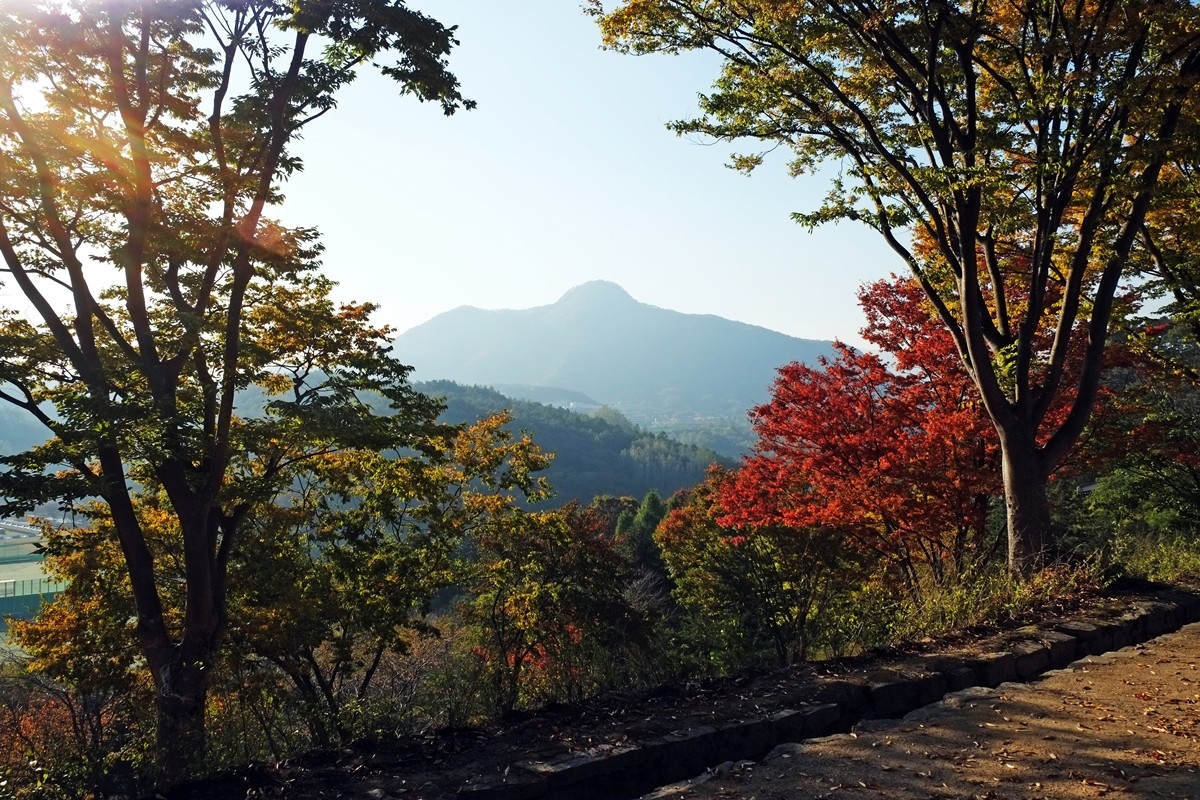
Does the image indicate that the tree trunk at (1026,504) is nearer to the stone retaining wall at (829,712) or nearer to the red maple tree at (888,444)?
the stone retaining wall at (829,712)

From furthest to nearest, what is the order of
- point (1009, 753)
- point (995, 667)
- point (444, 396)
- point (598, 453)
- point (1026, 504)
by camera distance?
point (598, 453) < point (444, 396) < point (1026, 504) < point (995, 667) < point (1009, 753)

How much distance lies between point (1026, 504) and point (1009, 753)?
4571mm

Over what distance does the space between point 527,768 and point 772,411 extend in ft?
29.0

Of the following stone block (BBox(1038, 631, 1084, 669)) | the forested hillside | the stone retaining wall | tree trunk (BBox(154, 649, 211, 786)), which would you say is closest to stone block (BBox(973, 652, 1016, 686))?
the stone retaining wall

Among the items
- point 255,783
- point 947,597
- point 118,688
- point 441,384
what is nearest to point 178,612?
point 118,688

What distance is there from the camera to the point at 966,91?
7555 mm

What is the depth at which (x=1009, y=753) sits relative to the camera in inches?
155

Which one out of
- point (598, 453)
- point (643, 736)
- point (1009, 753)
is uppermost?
point (598, 453)

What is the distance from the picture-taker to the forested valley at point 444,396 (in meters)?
7.04

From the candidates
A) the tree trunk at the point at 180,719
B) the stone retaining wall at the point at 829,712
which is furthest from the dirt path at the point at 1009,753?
the tree trunk at the point at 180,719

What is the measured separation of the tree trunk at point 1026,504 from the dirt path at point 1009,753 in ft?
8.88

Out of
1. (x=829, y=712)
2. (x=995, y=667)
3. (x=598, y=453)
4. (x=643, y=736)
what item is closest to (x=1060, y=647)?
(x=995, y=667)

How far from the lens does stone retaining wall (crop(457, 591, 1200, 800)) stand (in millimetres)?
3680

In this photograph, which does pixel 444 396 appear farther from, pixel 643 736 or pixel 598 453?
pixel 598 453
